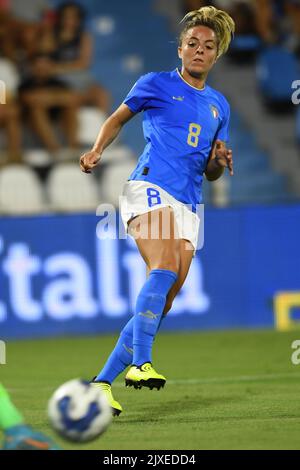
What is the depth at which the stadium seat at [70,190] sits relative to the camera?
1316 centimetres

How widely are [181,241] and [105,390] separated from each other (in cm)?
92

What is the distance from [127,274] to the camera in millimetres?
12266

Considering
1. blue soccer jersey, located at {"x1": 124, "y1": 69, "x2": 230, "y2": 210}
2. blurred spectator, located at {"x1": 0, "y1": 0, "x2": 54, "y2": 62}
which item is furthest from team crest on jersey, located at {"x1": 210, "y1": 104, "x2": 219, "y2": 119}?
blurred spectator, located at {"x1": 0, "y1": 0, "x2": 54, "y2": 62}

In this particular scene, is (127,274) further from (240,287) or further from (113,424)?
(113,424)

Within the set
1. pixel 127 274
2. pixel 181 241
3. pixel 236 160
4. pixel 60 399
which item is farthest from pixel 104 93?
pixel 60 399

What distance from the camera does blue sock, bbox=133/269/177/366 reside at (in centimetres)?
605

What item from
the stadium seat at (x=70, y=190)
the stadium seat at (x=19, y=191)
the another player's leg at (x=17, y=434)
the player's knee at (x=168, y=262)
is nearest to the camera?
the another player's leg at (x=17, y=434)

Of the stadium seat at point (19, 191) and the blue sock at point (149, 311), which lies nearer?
the blue sock at point (149, 311)

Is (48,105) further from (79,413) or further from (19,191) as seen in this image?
(79,413)

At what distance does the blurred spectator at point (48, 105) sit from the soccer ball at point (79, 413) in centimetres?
921

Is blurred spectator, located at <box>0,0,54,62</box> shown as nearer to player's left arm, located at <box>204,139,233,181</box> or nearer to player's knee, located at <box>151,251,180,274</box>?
player's left arm, located at <box>204,139,233,181</box>

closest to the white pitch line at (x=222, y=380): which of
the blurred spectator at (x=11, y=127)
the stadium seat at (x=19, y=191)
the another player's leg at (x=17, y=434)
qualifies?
the another player's leg at (x=17, y=434)

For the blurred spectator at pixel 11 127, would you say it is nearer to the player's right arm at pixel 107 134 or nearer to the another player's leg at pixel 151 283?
the player's right arm at pixel 107 134

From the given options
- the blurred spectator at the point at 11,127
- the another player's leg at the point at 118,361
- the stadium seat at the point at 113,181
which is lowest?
the another player's leg at the point at 118,361
